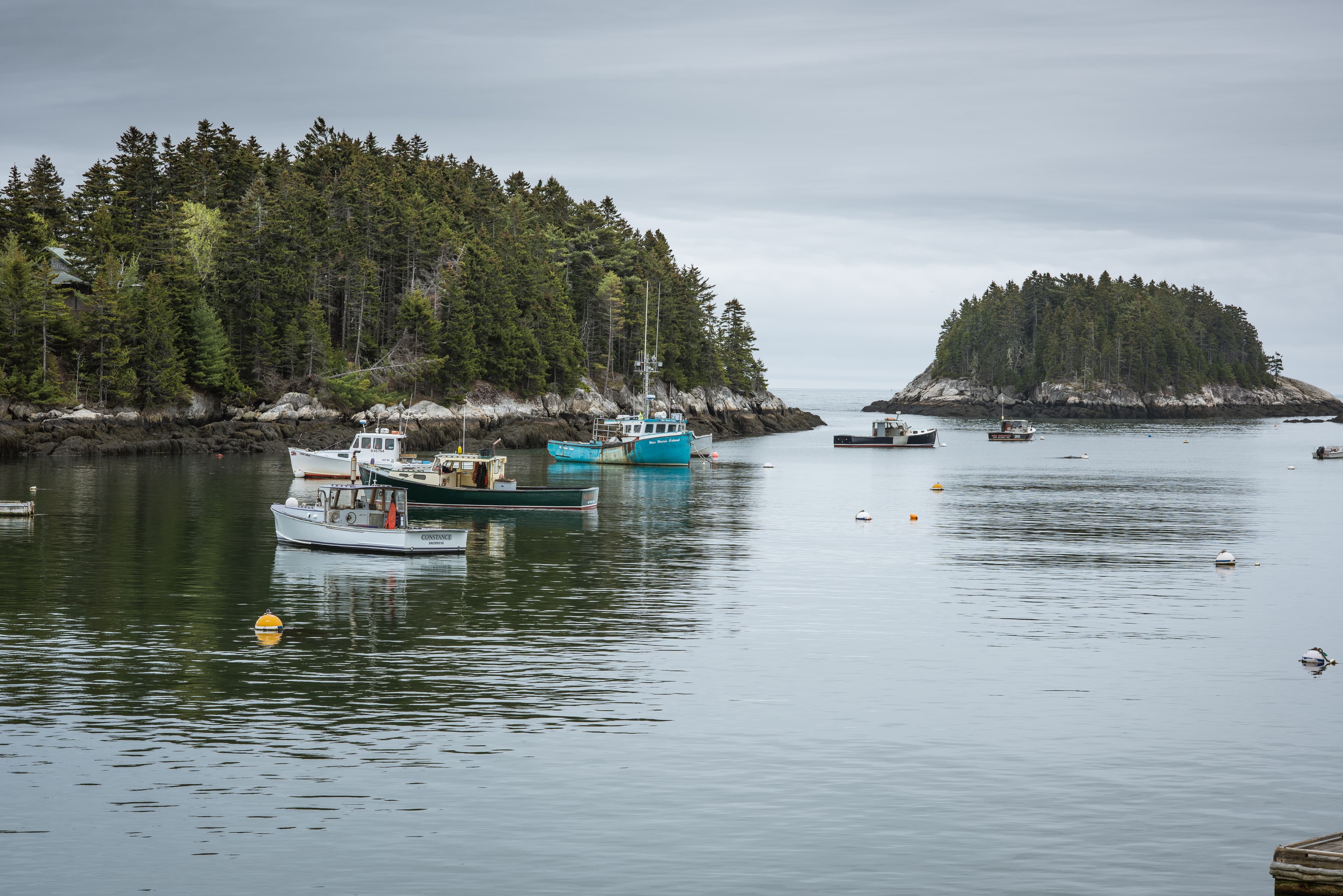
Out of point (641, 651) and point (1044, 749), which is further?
point (641, 651)

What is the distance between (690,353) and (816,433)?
25.0 metres

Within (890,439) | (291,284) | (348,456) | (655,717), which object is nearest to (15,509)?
(348,456)

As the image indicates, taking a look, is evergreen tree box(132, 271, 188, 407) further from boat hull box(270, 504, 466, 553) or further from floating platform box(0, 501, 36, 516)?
boat hull box(270, 504, 466, 553)

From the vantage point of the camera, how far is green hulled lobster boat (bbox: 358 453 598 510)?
53969 millimetres

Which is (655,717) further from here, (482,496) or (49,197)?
(49,197)

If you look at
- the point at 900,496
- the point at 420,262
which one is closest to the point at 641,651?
the point at 900,496

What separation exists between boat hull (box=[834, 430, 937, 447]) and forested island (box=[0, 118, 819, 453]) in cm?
2554

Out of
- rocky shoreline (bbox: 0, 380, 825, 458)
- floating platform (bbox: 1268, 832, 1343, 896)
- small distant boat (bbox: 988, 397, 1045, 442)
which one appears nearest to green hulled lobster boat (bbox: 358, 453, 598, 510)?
rocky shoreline (bbox: 0, 380, 825, 458)

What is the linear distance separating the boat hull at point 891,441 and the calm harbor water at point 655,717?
87.4m

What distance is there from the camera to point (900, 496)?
73312mm

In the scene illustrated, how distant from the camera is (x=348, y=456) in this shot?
69.3 meters

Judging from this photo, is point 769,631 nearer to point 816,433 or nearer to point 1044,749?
point 1044,749

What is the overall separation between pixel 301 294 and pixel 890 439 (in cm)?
6681

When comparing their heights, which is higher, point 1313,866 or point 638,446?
point 638,446
